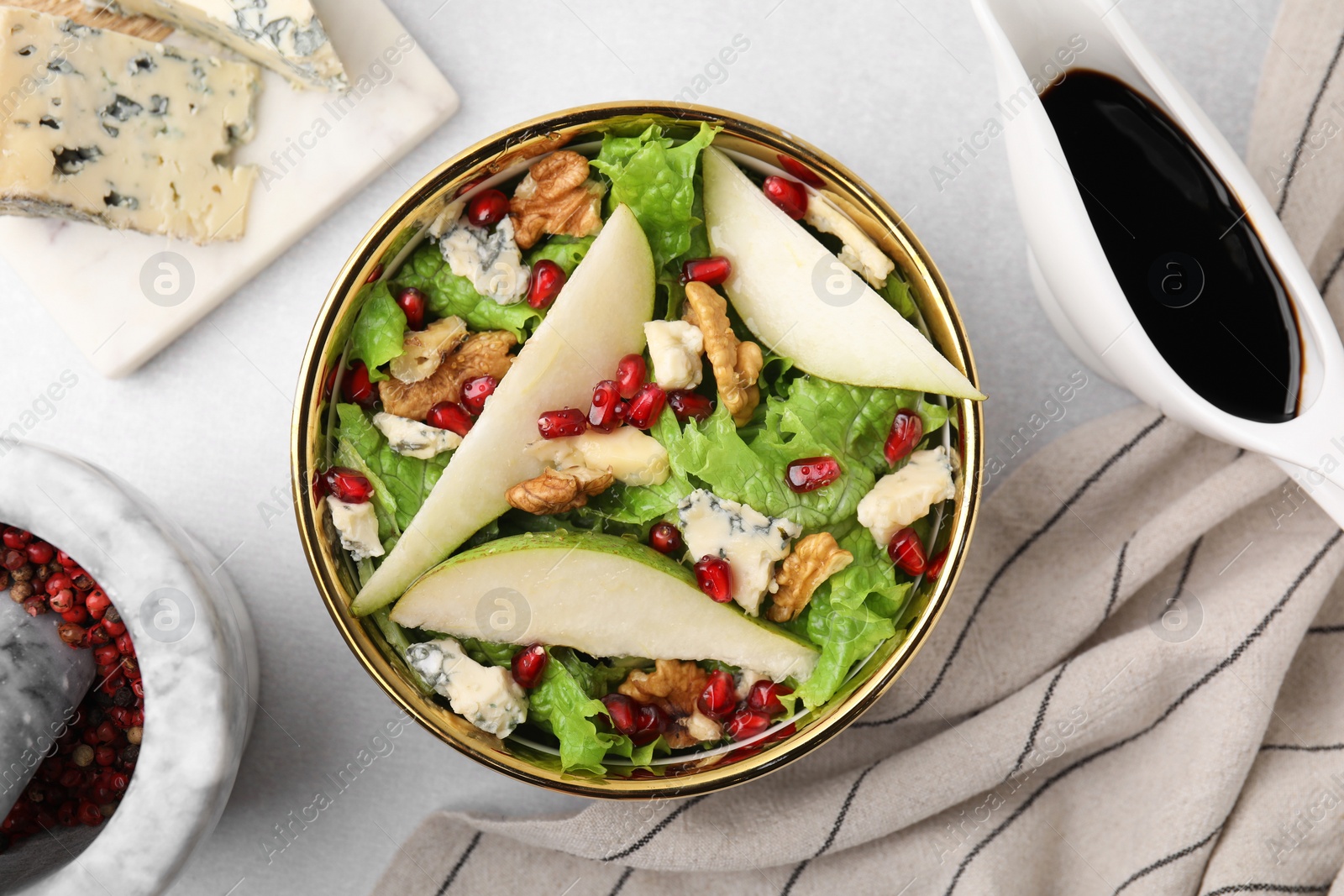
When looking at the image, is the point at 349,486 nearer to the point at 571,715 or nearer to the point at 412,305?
the point at 412,305

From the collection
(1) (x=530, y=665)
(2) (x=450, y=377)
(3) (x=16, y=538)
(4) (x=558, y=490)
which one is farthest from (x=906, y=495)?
(3) (x=16, y=538)

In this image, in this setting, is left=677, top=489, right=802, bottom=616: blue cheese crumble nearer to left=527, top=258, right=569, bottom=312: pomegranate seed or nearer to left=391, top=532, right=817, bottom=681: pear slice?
left=391, top=532, right=817, bottom=681: pear slice

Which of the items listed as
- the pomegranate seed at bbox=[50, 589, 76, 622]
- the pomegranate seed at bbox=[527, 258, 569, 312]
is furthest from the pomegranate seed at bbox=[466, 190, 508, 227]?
the pomegranate seed at bbox=[50, 589, 76, 622]

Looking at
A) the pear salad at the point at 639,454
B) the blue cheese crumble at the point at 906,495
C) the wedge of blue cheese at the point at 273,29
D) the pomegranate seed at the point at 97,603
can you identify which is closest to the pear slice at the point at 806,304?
the pear salad at the point at 639,454

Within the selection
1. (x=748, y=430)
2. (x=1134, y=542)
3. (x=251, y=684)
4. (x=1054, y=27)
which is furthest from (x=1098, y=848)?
(x=251, y=684)

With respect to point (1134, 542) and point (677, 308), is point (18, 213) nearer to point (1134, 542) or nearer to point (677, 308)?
point (677, 308)

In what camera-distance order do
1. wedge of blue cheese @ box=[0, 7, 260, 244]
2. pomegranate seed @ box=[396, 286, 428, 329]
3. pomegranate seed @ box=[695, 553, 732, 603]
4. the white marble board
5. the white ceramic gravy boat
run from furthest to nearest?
the white marble board
wedge of blue cheese @ box=[0, 7, 260, 244]
pomegranate seed @ box=[396, 286, 428, 329]
pomegranate seed @ box=[695, 553, 732, 603]
the white ceramic gravy boat

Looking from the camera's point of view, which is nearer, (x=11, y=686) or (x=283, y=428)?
(x=11, y=686)
